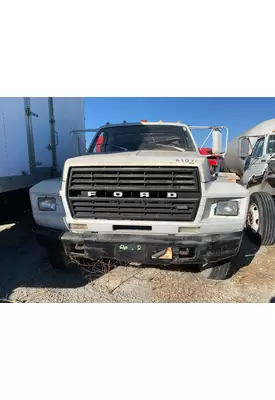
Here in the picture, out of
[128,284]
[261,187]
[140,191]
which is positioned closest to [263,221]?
[261,187]

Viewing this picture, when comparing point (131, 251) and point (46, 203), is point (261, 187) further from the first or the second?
point (46, 203)

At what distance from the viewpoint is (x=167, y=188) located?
9.50ft

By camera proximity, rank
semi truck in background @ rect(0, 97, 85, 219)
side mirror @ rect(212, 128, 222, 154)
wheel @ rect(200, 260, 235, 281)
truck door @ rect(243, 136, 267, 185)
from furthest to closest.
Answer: truck door @ rect(243, 136, 267, 185) < side mirror @ rect(212, 128, 222, 154) < semi truck in background @ rect(0, 97, 85, 219) < wheel @ rect(200, 260, 235, 281)

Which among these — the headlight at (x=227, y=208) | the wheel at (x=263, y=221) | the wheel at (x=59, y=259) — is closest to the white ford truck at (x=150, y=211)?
the headlight at (x=227, y=208)

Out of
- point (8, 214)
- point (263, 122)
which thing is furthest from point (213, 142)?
point (263, 122)

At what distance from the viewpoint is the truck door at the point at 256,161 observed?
6208mm

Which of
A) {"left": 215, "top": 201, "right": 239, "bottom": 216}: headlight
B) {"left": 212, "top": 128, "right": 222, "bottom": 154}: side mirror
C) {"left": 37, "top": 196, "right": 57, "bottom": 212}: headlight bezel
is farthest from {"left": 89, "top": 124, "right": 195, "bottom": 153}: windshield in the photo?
{"left": 215, "top": 201, "right": 239, "bottom": 216}: headlight

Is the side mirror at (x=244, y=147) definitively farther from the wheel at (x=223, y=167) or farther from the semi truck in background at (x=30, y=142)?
the wheel at (x=223, y=167)

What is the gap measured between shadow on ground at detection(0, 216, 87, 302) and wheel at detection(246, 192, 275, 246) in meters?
3.34

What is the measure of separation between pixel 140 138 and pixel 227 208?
215cm

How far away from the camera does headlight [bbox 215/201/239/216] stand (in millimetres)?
2941

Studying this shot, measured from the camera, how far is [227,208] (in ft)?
9.66

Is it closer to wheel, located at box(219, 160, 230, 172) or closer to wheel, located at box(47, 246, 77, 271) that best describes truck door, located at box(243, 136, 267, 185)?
wheel, located at box(47, 246, 77, 271)

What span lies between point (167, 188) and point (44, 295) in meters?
2.01
